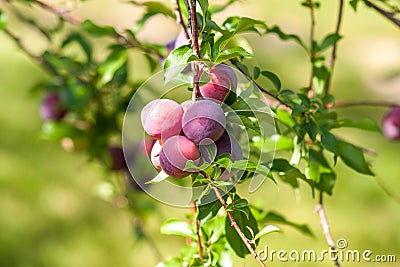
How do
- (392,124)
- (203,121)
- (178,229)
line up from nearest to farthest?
(203,121), (178,229), (392,124)

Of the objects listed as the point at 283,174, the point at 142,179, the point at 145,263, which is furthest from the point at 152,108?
the point at 145,263

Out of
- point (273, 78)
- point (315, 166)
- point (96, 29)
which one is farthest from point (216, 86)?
point (96, 29)

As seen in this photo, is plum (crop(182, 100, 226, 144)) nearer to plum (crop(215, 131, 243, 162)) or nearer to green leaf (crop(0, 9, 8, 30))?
plum (crop(215, 131, 243, 162))

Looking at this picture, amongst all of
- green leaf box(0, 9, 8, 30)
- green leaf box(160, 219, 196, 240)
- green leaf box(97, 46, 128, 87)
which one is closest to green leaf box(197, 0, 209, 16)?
green leaf box(160, 219, 196, 240)

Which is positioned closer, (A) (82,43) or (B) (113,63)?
(B) (113,63)

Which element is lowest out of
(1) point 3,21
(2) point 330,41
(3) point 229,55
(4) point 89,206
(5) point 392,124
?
(4) point 89,206

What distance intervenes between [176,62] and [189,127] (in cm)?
7

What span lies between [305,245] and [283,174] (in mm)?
1128

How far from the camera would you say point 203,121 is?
23.1 inches

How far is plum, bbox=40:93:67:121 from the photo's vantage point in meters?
1.29

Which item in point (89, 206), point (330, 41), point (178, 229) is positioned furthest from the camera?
point (89, 206)

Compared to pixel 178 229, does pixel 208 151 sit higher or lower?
higher

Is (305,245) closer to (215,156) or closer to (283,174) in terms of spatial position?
(283,174)

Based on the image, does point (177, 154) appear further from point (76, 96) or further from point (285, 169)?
point (76, 96)
